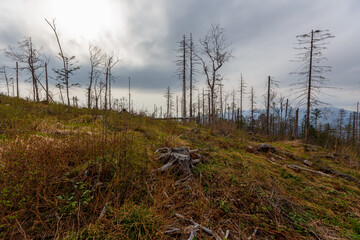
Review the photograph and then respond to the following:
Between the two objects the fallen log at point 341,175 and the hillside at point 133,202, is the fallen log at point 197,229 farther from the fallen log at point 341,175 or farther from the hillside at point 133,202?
the fallen log at point 341,175

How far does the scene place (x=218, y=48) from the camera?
10141 mm

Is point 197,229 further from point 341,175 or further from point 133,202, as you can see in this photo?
point 341,175

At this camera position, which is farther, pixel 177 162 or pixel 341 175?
pixel 341 175

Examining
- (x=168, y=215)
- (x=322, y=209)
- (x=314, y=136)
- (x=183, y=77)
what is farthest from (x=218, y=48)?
(x=314, y=136)

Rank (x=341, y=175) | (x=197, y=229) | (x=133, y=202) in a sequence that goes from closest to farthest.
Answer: (x=197, y=229)
(x=133, y=202)
(x=341, y=175)

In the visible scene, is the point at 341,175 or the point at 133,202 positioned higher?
the point at 133,202

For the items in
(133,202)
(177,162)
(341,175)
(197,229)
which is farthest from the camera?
(341,175)

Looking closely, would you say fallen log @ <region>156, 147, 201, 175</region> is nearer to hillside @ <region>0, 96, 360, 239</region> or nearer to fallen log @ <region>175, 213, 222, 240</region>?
hillside @ <region>0, 96, 360, 239</region>

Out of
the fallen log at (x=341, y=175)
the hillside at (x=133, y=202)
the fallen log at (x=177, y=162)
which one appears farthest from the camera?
the fallen log at (x=341, y=175)

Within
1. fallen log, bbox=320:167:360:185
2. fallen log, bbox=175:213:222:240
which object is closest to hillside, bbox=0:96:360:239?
fallen log, bbox=175:213:222:240

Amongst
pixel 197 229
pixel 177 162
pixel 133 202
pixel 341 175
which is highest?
pixel 177 162

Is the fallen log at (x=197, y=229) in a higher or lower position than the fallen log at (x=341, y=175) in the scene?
higher

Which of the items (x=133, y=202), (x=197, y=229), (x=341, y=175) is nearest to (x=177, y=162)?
(x=133, y=202)

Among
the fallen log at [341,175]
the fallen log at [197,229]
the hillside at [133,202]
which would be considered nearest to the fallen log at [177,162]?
the hillside at [133,202]
